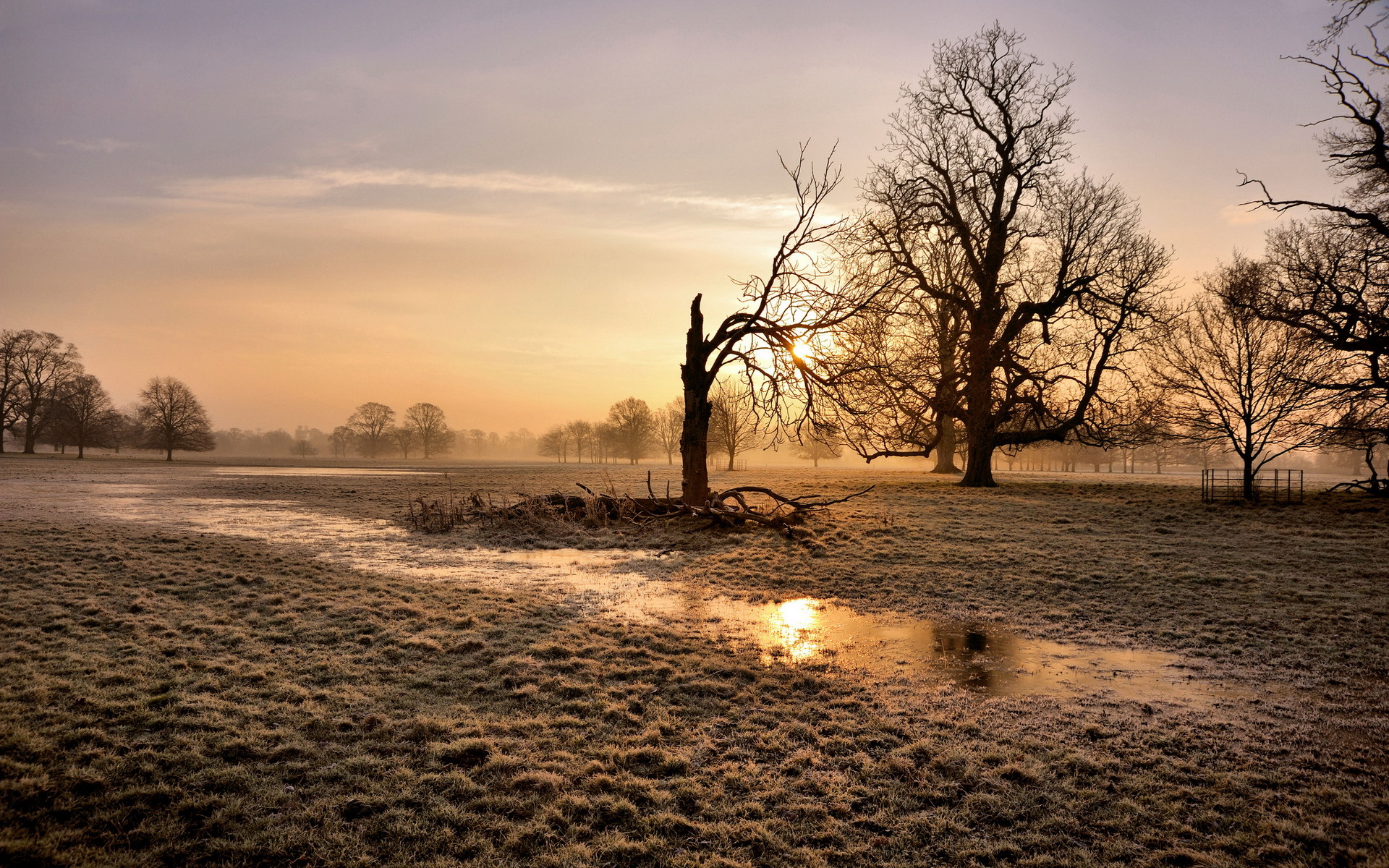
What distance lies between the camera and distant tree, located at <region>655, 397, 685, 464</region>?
8344 cm

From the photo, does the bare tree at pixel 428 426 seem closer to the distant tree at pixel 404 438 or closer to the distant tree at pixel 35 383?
the distant tree at pixel 404 438

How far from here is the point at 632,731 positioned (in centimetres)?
539

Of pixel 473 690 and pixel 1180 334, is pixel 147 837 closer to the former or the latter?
pixel 473 690

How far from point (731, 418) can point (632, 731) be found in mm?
43287

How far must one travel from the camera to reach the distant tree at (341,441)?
401ft

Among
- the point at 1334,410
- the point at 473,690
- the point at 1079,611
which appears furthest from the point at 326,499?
the point at 1334,410

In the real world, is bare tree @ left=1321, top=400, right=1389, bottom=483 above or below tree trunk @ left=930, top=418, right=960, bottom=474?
above

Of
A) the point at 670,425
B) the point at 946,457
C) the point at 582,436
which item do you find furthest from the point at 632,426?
the point at 946,457

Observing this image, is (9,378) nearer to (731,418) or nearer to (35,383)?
(35,383)

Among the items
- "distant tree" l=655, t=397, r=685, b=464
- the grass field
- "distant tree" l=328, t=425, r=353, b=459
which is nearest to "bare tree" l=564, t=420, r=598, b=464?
"distant tree" l=655, t=397, r=685, b=464

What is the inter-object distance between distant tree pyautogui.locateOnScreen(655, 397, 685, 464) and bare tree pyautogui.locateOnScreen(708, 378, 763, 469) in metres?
19.8

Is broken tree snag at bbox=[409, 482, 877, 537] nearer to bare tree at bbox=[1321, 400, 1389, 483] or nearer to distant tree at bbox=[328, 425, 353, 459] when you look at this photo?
bare tree at bbox=[1321, 400, 1389, 483]

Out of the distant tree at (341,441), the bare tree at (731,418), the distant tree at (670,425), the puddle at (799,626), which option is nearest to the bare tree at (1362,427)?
the bare tree at (731,418)

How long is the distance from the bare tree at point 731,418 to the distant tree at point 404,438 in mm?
68995
